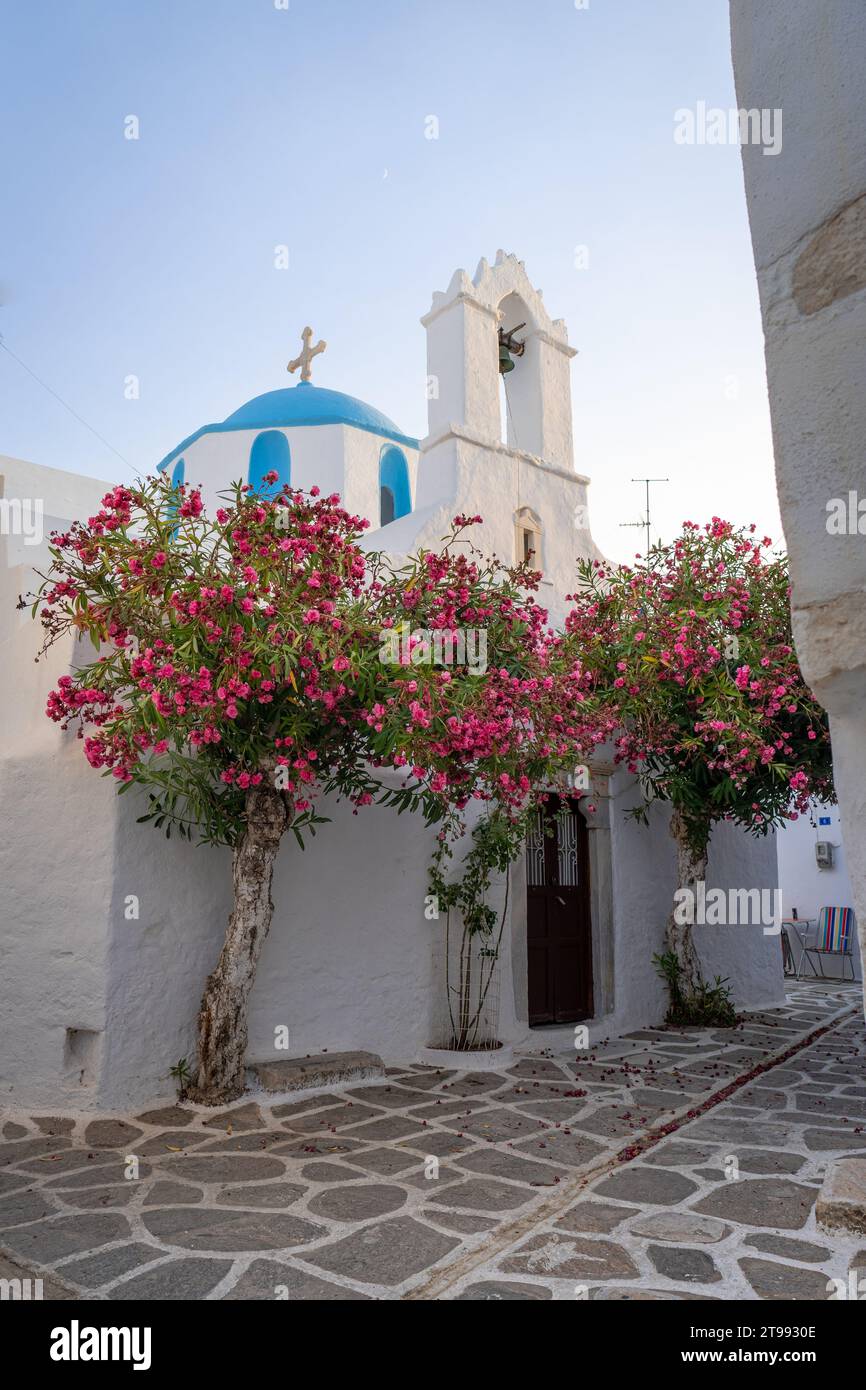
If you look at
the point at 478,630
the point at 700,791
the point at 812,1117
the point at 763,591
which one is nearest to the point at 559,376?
the point at 763,591

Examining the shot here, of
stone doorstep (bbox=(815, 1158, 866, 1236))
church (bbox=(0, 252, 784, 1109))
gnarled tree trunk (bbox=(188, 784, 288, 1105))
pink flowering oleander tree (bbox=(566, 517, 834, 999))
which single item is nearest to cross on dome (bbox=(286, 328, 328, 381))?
church (bbox=(0, 252, 784, 1109))

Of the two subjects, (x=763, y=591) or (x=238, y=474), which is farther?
(x=238, y=474)

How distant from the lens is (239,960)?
5539 millimetres

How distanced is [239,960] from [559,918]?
359cm

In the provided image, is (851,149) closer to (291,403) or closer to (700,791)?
(700,791)

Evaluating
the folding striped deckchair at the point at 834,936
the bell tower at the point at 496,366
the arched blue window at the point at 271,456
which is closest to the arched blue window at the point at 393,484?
the arched blue window at the point at 271,456

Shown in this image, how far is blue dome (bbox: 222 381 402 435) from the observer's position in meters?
13.0

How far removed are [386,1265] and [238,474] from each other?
11.4 meters

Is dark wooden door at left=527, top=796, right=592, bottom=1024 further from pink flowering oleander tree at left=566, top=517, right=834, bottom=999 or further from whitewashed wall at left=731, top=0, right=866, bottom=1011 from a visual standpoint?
whitewashed wall at left=731, top=0, right=866, bottom=1011

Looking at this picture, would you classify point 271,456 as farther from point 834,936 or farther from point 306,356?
point 834,936

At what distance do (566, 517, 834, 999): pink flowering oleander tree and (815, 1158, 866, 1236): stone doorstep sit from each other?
3479mm

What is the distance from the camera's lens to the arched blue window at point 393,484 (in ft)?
43.4

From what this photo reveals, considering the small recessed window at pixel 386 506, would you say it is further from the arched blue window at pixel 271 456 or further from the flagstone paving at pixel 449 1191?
the flagstone paving at pixel 449 1191
